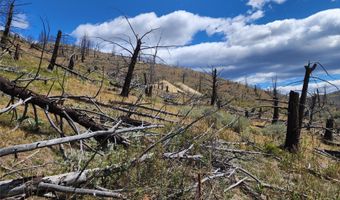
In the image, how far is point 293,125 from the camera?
11.6m

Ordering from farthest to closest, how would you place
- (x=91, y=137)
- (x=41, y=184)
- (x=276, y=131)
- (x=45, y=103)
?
(x=276, y=131), (x=45, y=103), (x=91, y=137), (x=41, y=184)

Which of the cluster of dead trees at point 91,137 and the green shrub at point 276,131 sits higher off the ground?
the cluster of dead trees at point 91,137

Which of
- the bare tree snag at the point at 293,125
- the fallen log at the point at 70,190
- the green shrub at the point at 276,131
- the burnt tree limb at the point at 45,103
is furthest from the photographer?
the green shrub at the point at 276,131

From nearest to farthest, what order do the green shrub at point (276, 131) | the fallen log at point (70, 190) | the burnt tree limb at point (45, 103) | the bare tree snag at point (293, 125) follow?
the fallen log at point (70, 190) < the burnt tree limb at point (45, 103) < the bare tree snag at point (293, 125) < the green shrub at point (276, 131)

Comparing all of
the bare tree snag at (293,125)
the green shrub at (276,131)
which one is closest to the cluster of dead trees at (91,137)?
the bare tree snag at (293,125)

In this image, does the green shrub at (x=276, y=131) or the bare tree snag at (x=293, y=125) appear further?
the green shrub at (x=276, y=131)

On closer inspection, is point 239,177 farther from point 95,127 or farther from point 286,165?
point 95,127

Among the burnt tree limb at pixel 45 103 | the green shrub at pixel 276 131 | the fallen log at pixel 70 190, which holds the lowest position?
the green shrub at pixel 276 131

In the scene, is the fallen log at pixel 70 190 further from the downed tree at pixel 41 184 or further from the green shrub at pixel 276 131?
the green shrub at pixel 276 131

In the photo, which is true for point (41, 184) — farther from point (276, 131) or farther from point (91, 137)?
point (276, 131)

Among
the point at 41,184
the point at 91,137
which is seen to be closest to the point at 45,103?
the point at 91,137

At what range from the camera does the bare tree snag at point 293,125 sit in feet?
37.5

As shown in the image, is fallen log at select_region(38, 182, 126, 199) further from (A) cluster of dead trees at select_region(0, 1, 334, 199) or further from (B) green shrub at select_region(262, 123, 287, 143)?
(B) green shrub at select_region(262, 123, 287, 143)

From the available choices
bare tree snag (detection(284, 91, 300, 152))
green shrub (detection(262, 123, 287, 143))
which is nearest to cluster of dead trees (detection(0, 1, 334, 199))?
bare tree snag (detection(284, 91, 300, 152))
